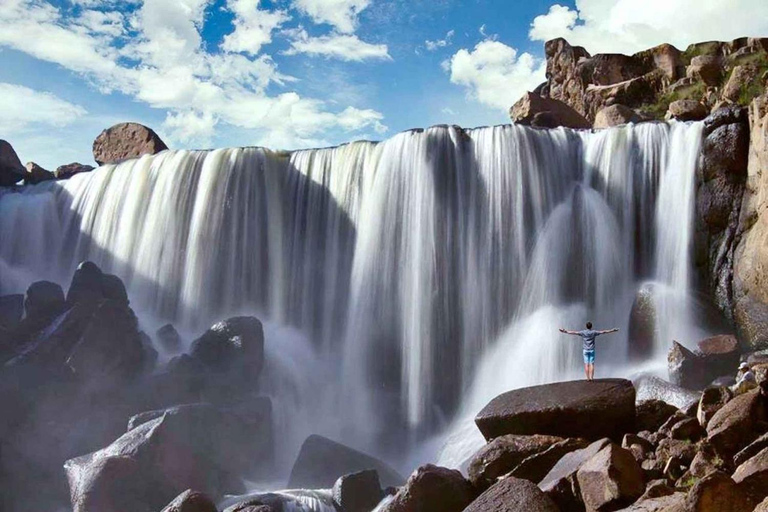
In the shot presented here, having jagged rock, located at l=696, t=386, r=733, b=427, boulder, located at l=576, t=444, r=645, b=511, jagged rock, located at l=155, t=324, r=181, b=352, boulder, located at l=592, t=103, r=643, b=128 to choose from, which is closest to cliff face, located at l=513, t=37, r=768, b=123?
boulder, located at l=592, t=103, r=643, b=128

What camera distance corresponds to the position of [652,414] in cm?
1115

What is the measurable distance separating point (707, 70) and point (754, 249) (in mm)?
20302

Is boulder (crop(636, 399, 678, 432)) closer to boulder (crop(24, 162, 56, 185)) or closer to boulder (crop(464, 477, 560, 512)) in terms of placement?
boulder (crop(464, 477, 560, 512))

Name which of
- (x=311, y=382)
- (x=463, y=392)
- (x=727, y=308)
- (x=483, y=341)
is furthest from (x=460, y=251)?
(x=727, y=308)

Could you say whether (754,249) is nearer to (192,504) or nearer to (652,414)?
(652,414)

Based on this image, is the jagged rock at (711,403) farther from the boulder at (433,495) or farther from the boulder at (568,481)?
the boulder at (433,495)

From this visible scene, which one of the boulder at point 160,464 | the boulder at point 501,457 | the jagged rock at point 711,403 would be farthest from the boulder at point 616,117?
the boulder at point 501,457

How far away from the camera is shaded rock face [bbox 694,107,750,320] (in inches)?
768

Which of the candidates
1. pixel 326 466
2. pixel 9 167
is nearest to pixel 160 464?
pixel 326 466

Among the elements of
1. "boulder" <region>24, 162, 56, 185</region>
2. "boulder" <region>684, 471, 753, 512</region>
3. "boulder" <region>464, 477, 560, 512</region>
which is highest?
"boulder" <region>24, 162, 56, 185</region>

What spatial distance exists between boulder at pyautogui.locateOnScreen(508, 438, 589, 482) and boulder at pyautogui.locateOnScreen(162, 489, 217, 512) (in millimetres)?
4971

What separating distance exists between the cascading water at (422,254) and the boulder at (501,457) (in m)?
8.11

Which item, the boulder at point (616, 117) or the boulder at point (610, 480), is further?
the boulder at point (616, 117)

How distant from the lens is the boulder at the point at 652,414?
10.9 meters
